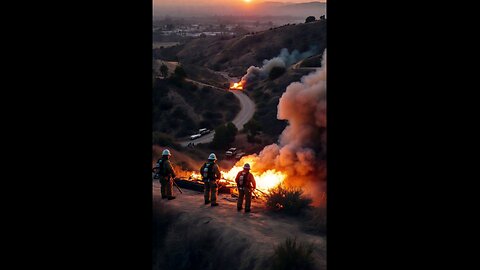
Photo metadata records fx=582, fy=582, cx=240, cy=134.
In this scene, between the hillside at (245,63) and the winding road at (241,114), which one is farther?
the hillside at (245,63)

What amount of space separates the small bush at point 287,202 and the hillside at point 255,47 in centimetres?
6982

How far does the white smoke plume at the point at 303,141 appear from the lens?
26.9m

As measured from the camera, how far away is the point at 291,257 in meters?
15.3

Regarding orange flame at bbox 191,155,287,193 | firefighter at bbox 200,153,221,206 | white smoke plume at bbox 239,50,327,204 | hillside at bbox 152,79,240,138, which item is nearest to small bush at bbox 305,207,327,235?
firefighter at bbox 200,153,221,206

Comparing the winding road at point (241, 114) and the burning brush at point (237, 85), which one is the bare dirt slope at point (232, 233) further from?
the burning brush at point (237, 85)

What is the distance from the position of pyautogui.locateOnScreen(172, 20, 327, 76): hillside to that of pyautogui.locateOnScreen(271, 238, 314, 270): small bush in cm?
7454

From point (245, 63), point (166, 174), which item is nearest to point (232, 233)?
point (166, 174)

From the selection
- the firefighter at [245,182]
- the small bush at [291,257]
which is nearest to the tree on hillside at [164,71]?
the firefighter at [245,182]

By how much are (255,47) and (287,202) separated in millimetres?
82408

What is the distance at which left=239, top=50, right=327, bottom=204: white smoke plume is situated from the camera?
2691 centimetres

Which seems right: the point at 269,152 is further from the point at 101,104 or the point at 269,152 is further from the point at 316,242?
the point at 101,104

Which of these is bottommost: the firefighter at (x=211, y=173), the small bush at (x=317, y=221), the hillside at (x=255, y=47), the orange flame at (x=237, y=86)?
the small bush at (x=317, y=221)
